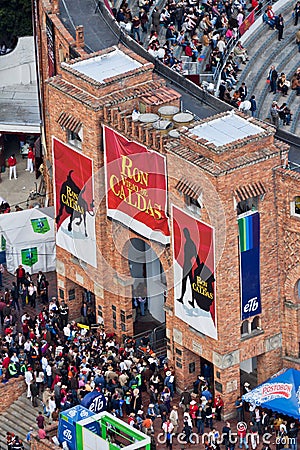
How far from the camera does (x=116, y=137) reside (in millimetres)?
102625

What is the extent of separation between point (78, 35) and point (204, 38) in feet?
34.3

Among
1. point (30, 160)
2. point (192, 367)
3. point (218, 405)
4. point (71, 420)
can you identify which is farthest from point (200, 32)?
Answer: point (71, 420)

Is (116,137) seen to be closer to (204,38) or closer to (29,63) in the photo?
(204,38)

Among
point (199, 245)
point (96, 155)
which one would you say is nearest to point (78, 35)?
point (96, 155)

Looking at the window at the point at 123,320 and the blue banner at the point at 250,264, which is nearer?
the blue banner at the point at 250,264

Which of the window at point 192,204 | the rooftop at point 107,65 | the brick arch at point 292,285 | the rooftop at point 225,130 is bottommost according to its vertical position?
the brick arch at point 292,285

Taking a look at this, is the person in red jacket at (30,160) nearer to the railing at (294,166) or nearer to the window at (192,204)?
the window at (192,204)

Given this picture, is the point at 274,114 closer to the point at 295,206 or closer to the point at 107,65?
the point at 107,65

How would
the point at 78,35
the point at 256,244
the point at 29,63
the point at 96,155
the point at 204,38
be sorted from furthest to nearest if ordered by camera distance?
the point at 29,63 → the point at 204,38 → the point at 78,35 → the point at 96,155 → the point at 256,244

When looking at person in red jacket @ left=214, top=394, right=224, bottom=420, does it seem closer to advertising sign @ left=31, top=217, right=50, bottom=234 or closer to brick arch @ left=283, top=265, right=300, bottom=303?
brick arch @ left=283, top=265, right=300, bottom=303

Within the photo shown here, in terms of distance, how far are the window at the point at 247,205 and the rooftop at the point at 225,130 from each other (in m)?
3.25

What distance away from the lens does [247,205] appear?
97.8 m

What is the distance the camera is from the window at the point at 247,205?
97500 millimetres

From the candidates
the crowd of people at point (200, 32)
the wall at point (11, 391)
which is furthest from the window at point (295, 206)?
the wall at point (11, 391)
